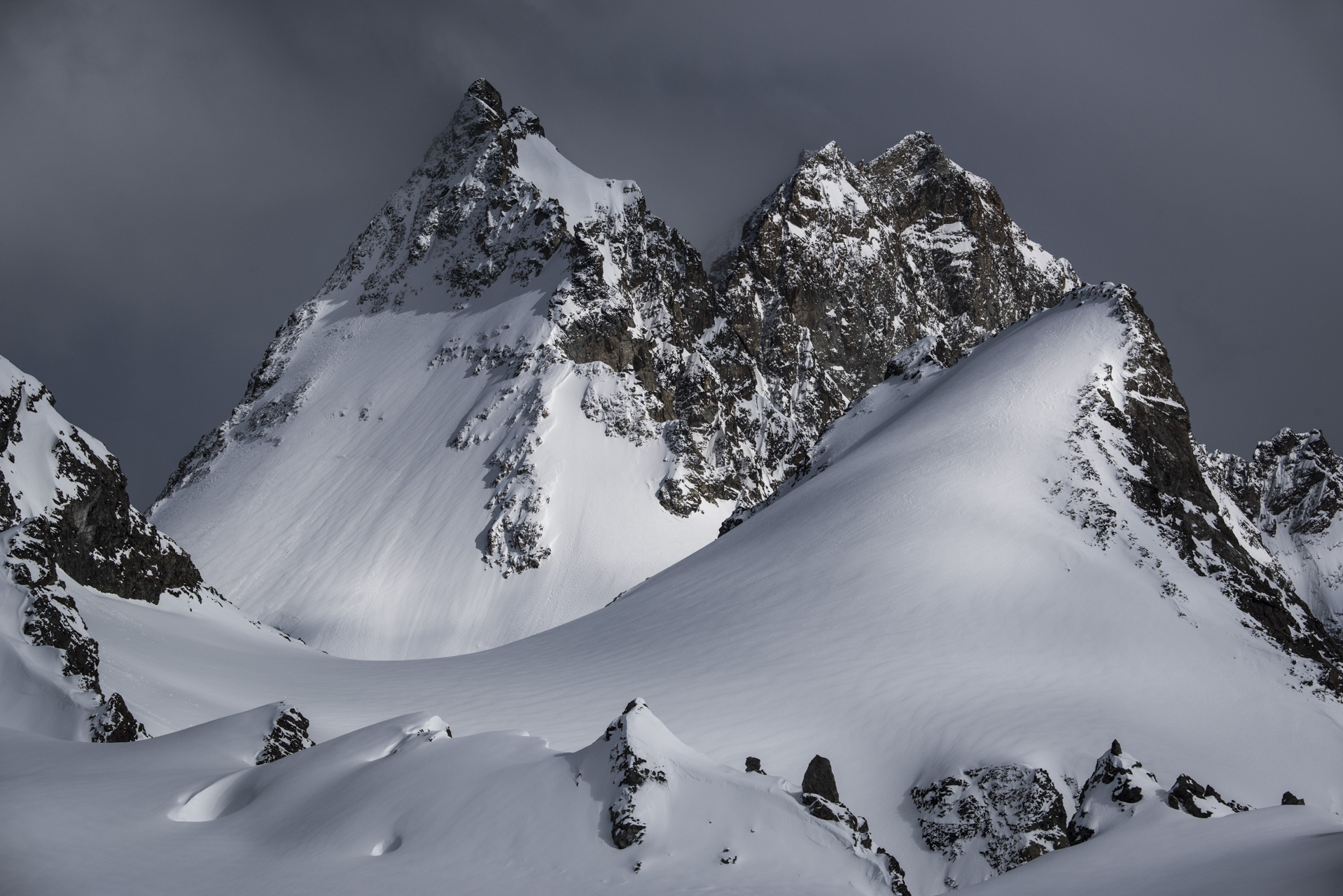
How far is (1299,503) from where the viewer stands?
123 meters

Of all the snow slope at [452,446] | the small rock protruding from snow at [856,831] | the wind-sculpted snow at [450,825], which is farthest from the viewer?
the snow slope at [452,446]

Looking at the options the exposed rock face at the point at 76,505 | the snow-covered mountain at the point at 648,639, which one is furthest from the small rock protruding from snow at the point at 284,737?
the exposed rock face at the point at 76,505

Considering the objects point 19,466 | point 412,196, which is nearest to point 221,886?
point 19,466

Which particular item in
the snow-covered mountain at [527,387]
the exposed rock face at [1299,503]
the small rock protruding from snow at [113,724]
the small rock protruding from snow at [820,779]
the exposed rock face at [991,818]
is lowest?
the exposed rock face at [991,818]

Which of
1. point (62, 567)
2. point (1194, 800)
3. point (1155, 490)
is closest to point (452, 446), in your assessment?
point (62, 567)

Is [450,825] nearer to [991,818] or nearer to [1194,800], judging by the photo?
[1194,800]

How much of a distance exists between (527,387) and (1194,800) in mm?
90986

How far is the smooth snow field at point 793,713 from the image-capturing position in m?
12.4

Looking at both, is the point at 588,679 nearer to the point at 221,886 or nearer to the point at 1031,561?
the point at 1031,561

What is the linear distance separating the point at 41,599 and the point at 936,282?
478ft

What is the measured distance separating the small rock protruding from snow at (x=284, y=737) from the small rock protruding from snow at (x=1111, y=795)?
13.7 m

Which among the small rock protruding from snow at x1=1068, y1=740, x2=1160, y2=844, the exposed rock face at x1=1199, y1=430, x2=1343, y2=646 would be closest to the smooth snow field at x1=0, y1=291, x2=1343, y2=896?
the small rock protruding from snow at x1=1068, y1=740, x2=1160, y2=844

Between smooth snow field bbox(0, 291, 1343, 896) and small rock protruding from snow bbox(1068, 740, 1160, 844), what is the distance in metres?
0.84

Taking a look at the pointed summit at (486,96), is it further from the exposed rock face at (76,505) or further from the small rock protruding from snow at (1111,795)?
the small rock protruding from snow at (1111,795)
